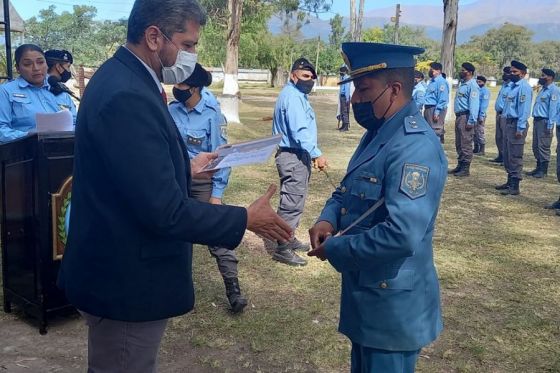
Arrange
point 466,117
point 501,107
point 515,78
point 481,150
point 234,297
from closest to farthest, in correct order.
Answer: point 234,297 → point 515,78 → point 466,117 → point 501,107 → point 481,150

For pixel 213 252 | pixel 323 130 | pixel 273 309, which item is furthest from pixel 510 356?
pixel 323 130

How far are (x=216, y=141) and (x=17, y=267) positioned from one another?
1776 mm

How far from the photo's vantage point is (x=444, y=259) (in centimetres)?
594

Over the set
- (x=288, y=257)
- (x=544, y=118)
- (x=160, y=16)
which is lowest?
(x=288, y=257)

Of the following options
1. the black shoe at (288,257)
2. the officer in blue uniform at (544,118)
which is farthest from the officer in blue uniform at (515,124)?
the black shoe at (288,257)

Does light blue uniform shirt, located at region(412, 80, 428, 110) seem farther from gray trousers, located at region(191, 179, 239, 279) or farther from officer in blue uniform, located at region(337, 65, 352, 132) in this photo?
gray trousers, located at region(191, 179, 239, 279)

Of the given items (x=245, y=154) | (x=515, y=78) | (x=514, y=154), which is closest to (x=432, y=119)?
(x=515, y=78)

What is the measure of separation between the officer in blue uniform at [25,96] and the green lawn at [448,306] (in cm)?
204

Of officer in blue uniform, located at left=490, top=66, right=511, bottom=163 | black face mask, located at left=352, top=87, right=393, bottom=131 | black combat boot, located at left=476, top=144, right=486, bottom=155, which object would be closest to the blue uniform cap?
black face mask, located at left=352, top=87, right=393, bottom=131

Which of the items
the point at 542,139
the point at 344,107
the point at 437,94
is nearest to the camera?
the point at 542,139

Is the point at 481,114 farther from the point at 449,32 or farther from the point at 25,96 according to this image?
the point at 25,96

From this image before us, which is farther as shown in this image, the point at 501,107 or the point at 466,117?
the point at 501,107

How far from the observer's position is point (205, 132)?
4340 mm

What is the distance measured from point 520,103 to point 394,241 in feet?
28.7
